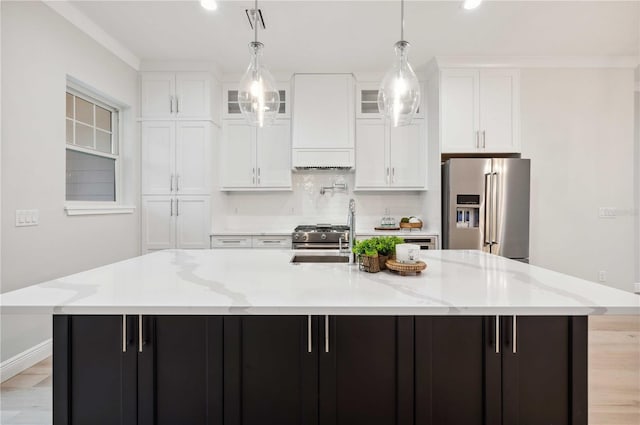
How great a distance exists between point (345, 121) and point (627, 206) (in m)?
3.48

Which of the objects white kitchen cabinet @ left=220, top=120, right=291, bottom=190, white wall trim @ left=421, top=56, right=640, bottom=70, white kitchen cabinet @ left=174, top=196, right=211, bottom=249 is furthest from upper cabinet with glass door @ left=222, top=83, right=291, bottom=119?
white wall trim @ left=421, top=56, right=640, bottom=70

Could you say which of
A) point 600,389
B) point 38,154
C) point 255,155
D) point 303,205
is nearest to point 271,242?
point 303,205

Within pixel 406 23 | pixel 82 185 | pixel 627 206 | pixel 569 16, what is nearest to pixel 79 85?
pixel 82 185

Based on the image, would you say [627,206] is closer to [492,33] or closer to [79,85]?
[492,33]

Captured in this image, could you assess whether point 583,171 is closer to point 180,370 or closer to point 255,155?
point 255,155

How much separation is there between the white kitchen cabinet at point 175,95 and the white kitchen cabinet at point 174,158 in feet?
0.42

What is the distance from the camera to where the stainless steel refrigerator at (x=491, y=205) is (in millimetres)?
3465

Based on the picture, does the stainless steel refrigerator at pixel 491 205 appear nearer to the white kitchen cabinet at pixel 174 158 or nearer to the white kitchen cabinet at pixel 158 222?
the white kitchen cabinet at pixel 174 158

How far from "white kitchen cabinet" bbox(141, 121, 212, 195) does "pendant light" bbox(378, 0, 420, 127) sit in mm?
2518

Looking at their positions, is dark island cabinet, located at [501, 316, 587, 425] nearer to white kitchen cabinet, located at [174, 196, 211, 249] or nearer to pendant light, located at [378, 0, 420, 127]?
pendant light, located at [378, 0, 420, 127]

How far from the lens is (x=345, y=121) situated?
4035 millimetres

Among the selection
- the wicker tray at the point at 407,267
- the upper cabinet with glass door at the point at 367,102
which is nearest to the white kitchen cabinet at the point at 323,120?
the upper cabinet with glass door at the point at 367,102

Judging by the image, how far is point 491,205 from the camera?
348cm

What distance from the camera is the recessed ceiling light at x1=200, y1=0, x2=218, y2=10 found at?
2625mm
